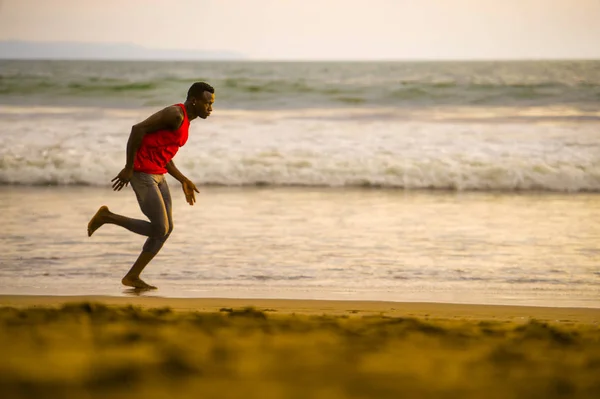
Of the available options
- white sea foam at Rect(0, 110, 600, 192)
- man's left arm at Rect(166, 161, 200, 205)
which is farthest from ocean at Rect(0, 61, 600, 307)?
man's left arm at Rect(166, 161, 200, 205)

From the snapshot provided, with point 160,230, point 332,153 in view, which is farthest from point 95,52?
point 160,230

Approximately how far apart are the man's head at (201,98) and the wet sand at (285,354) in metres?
1.46

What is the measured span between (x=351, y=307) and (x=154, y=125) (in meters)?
1.64

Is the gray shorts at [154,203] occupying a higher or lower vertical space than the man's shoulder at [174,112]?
lower

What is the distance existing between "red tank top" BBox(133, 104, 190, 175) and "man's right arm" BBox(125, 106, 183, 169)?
0.20 feet

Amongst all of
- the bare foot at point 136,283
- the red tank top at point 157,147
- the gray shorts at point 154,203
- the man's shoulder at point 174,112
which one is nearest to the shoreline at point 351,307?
the bare foot at point 136,283

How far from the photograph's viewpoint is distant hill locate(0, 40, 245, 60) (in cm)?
2964

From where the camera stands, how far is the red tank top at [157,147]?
18.6 feet

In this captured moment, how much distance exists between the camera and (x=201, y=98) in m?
5.66

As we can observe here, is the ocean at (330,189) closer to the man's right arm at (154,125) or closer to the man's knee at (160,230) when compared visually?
the man's knee at (160,230)

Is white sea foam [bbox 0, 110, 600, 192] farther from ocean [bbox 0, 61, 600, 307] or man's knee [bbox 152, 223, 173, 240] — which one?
man's knee [bbox 152, 223, 173, 240]

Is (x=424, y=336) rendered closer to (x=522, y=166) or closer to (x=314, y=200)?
(x=314, y=200)

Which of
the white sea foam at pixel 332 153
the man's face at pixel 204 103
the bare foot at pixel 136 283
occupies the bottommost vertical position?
the bare foot at pixel 136 283

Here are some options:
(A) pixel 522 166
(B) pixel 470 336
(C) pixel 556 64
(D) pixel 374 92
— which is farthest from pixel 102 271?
(C) pixel 556 64
